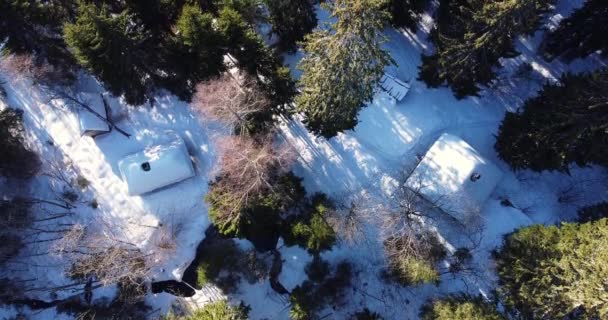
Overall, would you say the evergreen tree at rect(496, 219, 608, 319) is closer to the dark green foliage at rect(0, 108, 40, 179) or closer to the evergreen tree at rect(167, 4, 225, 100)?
the evergreen tree at rect(167, 4, 225, 100)

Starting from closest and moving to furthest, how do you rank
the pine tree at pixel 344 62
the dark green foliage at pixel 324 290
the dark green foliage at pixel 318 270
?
the pine tree at pixel 344 62, the dark green foliage at pixel 324 290, the dark green foliage at pixel 318 270

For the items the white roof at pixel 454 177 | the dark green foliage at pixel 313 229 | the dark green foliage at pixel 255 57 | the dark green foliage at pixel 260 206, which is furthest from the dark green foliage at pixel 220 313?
the white roof at pixel 454 177

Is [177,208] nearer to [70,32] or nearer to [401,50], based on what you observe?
[70,32]

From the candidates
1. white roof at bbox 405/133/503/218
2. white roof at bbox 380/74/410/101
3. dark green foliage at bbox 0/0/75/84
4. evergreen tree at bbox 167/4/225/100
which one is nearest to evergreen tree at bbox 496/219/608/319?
white roof at bbox 405/133/503/218

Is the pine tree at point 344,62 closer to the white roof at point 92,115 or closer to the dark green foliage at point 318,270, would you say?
the dark green foliage at point 318,270

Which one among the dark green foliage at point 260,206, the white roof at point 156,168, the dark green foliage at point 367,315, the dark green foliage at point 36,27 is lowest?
the dark green foliage at point 367,315

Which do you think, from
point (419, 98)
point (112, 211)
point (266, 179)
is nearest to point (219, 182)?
point (266, 179)
